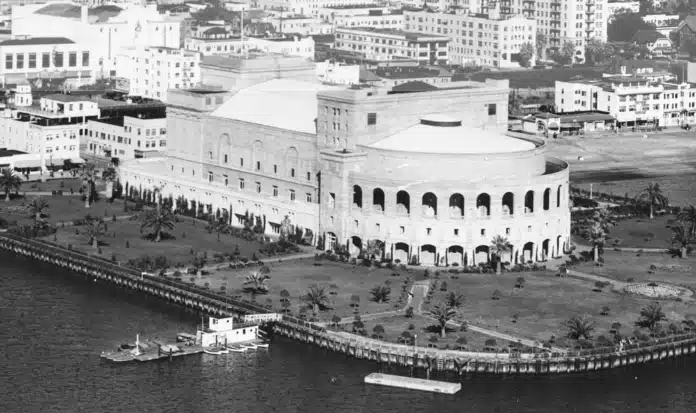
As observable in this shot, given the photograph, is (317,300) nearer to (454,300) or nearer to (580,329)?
(454,300)

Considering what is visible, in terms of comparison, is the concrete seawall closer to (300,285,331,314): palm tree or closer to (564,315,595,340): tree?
(300,285,331,314): palm tree

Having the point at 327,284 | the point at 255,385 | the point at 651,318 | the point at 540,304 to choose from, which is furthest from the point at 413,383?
the point at 327,284

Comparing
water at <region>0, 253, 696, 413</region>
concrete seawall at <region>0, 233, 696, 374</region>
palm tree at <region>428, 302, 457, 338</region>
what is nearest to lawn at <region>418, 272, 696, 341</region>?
palm tree at <region>428, 302, 457, 338</region>

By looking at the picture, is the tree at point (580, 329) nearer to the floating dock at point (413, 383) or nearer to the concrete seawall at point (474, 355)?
the concrete seawall at point (474, 355)

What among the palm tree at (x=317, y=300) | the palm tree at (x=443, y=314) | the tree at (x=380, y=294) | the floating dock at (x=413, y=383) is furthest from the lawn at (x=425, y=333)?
the floating dock at (x=413, y=383)

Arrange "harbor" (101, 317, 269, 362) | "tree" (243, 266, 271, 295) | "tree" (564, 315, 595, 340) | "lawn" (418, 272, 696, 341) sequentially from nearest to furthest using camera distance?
1. "harbor" (101, 317, 269, 362)
2. "tree" (564, 315, 595, 340)
3. "lawn" (418, 272, 696, 341)
4. "tree" (243, 266, 271, 295)

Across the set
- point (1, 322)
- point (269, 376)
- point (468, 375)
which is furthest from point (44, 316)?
point (468, 375)
